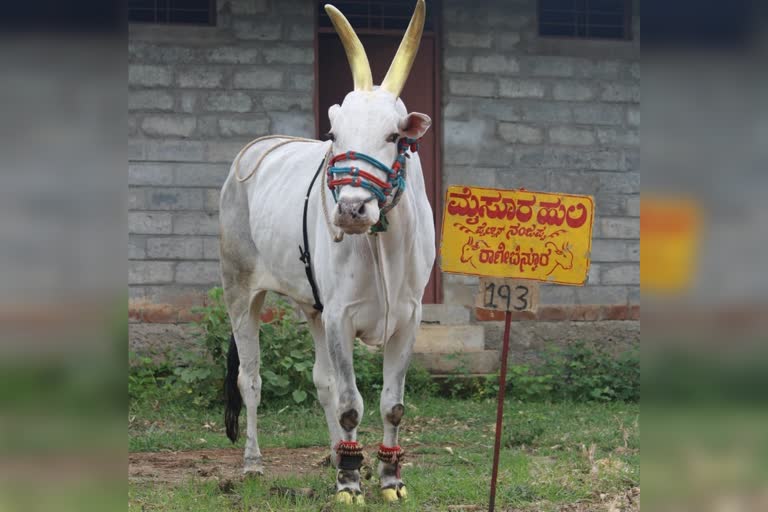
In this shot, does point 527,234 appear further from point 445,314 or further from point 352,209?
point 445,314

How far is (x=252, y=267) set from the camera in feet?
20.6

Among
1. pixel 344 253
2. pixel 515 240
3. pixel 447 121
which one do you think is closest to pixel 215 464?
pixel 344 253

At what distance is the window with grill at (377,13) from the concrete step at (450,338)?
296cm

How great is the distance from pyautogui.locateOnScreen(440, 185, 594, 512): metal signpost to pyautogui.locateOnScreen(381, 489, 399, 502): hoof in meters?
0.65

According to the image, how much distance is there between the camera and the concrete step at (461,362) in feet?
30.2

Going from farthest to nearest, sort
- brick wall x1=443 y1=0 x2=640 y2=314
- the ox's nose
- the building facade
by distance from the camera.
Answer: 1. brick wall x1=443 y1=0 x2=640 y2=314
2. the building facade
3. the ox's nose

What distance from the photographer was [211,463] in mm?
6547

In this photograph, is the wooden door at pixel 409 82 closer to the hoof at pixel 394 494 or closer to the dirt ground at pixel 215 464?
the dirt ground at pixel 215 464

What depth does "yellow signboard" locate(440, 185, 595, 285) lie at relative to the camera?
461cm

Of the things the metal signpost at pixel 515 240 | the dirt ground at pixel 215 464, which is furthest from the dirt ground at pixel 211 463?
the metal signpost at pixel 515 240
